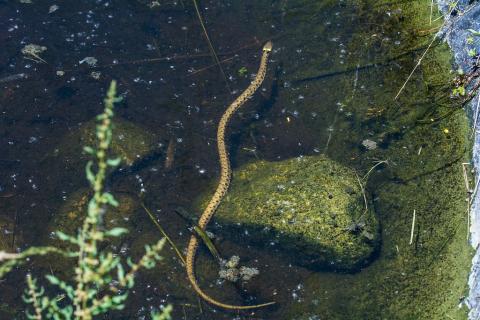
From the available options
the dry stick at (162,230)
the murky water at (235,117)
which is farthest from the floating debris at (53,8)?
the dry stick at (162,230)

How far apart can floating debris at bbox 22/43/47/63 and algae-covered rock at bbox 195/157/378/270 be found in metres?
3.28

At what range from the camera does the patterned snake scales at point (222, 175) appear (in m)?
5.60

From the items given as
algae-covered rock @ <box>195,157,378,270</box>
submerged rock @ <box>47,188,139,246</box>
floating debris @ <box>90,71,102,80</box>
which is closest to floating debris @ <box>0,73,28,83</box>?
floating debris @ <box>90,71,102,80</box>

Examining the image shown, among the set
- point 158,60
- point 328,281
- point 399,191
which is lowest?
point 328,281

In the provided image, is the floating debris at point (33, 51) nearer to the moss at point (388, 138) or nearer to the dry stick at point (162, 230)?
the dry stick at point (162, 230)

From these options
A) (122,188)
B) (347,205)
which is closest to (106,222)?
(122,188)

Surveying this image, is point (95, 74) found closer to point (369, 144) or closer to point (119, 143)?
point (119, 143)

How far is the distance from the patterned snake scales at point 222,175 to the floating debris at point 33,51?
2.75 m

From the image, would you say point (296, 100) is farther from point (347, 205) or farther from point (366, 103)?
point (347, 205)

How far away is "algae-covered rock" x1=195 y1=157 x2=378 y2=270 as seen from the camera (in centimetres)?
572

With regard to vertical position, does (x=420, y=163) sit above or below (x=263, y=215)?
above

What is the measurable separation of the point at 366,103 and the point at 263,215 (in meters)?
2.28

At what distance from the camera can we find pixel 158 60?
24.5 feet

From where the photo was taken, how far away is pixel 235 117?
7.20 meters
